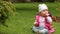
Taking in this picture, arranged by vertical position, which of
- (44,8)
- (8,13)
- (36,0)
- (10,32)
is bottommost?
(36,0)

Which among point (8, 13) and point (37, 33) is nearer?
point (37, 33)

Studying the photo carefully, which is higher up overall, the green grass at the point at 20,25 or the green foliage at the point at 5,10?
the green foliage at the point at 5,10

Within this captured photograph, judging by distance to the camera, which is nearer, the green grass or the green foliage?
the green foliage

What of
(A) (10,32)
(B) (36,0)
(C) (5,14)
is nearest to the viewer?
(C) (5,14)

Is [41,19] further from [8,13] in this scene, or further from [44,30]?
[8,13]

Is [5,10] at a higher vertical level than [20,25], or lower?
higher

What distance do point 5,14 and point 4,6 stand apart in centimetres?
26

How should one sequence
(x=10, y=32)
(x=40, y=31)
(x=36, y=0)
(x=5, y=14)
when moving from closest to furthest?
1. (x=40, y=31)
2. (x=5, y=14)
3. (x=10, y=32)
4. (x=36, y=0)

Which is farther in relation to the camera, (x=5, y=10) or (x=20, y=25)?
(x=20, y=25)

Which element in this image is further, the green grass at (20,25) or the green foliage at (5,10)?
the green grass at (20,25)

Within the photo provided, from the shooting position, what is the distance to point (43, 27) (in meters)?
6.98

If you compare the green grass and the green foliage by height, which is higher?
the green foliage

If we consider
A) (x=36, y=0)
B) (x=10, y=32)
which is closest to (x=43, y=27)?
(x=10, y=32)

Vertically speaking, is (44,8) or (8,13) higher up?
(44,8)
